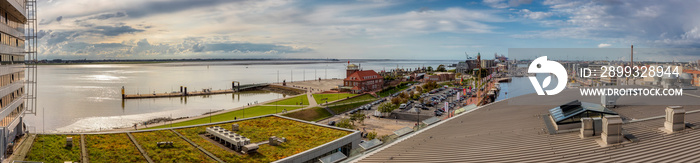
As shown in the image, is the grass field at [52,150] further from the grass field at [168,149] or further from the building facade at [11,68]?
the grass field at [168,149]

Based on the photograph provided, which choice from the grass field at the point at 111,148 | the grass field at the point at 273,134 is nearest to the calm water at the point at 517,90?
the grass field at the point at 273,134

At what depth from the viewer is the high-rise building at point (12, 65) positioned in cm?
1443

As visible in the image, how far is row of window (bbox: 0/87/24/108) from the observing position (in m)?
14.7

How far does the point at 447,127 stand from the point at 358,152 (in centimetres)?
386

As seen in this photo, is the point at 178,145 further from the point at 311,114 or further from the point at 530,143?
the point at 311,114

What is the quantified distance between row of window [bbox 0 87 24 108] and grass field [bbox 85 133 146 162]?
3.15m

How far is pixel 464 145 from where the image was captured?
10102 millimetres

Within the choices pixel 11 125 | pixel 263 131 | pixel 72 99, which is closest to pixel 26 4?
pixel 11 125

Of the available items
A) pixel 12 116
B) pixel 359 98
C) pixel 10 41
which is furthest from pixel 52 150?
pixel 359 98

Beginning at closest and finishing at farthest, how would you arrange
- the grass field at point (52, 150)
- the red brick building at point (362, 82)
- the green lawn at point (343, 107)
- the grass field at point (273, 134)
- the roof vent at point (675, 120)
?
1. the roof vent at point (675, 120)
2. the grass field at point (52, 150)
3. the grass field at point (273, 134)
4. the green lawn at point (343, 107)
5. the red brick building at point (362, 82)

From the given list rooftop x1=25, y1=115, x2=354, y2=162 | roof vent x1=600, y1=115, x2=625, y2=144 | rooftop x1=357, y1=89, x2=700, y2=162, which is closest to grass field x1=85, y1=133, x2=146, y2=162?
rooftop x1=25, y1=115, x2=354, y2=162

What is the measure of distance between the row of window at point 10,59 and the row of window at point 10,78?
54 centimetres

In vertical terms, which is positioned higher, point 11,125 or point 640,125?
point 640,125

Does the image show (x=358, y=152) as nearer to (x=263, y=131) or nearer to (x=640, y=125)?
(x=640, y=125)
